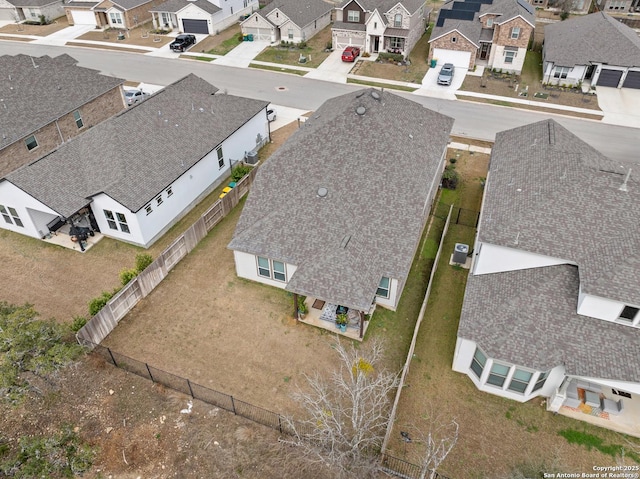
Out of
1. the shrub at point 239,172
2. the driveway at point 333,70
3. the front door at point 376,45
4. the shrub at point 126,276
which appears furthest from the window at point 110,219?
the front door at point 376,45

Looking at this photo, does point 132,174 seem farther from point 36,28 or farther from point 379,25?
point 36,28

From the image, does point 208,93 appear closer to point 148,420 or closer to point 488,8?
point 148,420

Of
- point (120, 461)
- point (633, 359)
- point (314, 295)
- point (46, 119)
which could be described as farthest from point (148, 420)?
point (46, 119)

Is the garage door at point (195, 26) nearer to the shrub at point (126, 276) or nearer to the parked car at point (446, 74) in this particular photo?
the parked car at point (446, 74)

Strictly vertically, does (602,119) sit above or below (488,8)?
below

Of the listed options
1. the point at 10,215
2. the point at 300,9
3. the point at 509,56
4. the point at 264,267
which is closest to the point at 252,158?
the point at 264,267
